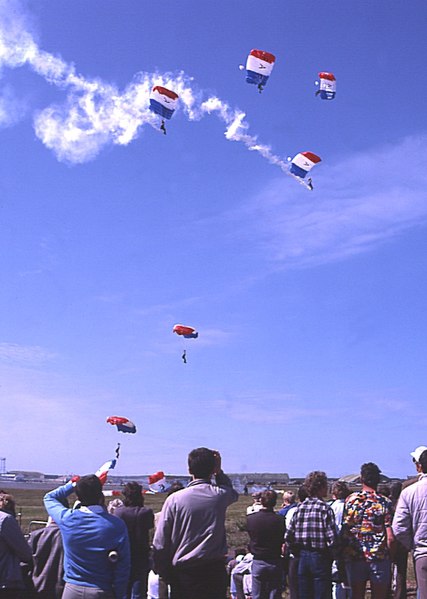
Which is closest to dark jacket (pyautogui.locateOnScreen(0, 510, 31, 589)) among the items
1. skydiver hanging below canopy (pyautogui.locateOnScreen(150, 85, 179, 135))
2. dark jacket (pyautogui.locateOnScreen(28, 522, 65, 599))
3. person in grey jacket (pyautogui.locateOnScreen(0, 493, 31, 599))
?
person in grey jacket (pyautogui.locateOnScreen(0, 493, 31, 599))

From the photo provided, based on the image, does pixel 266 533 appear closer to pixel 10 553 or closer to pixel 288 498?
pixel 288 498

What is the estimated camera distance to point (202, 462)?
6223 millimetres

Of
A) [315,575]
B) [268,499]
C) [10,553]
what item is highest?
[268,499]

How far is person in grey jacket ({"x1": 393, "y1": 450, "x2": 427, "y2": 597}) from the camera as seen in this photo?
263 inches

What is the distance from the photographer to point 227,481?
647 cm

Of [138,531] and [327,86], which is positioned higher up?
[327,86]

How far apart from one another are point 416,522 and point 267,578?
8.74 feet

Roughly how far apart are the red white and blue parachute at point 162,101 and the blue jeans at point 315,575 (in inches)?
975

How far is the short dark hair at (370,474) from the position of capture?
827 centimetres

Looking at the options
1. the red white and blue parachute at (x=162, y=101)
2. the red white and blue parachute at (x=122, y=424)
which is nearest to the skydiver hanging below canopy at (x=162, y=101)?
the red white and blue parachute at (x=162, y=101)

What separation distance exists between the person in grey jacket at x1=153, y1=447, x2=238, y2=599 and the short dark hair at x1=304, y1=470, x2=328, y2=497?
7.18ft

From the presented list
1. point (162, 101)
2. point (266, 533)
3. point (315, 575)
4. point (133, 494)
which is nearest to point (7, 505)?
point (133, 494)

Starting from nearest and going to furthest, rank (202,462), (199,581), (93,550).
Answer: (93,550)
(199,581)
(202,462)

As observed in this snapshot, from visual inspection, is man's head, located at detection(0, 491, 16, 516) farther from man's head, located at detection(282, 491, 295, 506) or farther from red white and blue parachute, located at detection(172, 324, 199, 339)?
red white and blue parachute, located at detection(172, 324, 199, 339)
